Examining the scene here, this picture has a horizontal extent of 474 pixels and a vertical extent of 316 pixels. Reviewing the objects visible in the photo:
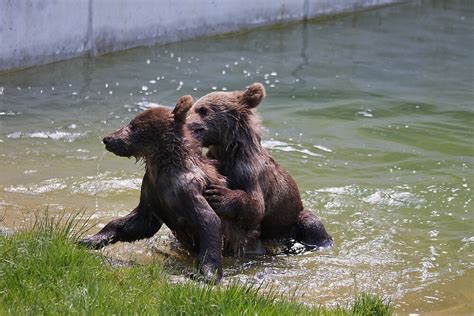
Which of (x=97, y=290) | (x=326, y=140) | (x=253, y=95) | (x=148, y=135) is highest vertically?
(x=253, y=95)

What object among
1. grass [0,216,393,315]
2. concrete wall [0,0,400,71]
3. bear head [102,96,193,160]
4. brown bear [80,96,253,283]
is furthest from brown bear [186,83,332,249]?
concrete wall [0,0,400,71]

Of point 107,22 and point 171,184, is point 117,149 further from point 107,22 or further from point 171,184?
point 107,22

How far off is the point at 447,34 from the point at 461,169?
9.32 metres

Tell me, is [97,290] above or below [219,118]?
below

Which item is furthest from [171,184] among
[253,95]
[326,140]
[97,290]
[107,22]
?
[107,22]

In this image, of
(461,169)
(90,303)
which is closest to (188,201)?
(90,303)

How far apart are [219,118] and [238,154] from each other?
1.00 feet

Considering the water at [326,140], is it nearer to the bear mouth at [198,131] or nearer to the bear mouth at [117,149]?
the bear mouth at [117,149]

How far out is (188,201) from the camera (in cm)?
695

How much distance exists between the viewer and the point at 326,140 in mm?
11586

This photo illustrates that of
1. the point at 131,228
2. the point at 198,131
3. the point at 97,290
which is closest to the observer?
the point at 97,290

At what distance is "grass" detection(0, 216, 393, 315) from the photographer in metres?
5.32

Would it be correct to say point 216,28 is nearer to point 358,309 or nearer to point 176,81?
point 176,81

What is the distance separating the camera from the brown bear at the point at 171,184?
22.7ft
